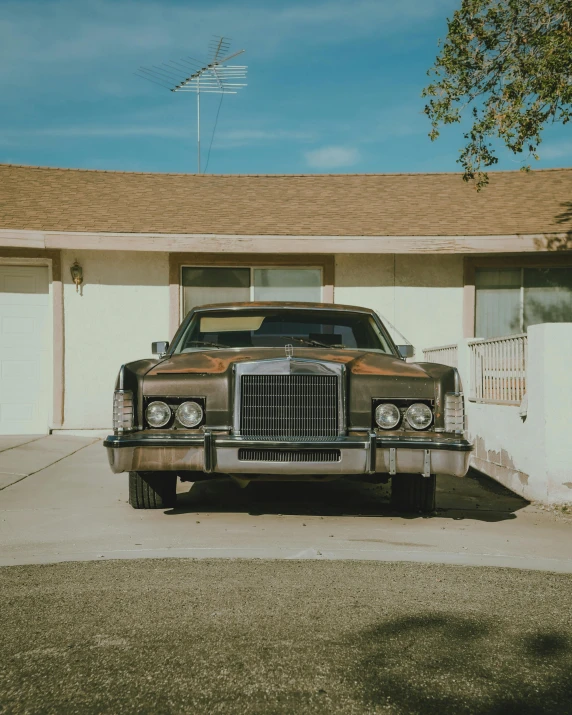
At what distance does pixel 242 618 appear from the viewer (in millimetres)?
3543

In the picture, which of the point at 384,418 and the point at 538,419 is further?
the point at 538,419

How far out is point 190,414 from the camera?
5.52 metres

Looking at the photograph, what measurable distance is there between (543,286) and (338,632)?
31.9 ft

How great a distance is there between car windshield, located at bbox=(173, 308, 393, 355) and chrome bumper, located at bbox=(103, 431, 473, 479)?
1.33 meters

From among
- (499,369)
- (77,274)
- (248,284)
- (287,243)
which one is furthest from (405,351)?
(77,274)

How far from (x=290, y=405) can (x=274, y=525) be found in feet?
2.97

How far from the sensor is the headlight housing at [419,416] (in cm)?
553

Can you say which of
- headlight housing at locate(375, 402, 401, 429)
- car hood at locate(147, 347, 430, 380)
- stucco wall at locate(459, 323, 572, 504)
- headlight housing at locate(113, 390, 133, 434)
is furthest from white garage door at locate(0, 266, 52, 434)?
headlight housing at locate(375, 402, 401, 429)

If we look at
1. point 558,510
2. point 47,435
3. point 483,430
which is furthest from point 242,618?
point 47,435

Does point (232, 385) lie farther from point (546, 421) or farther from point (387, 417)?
point (546, 421)

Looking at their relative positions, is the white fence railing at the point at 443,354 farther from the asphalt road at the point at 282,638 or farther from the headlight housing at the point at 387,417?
the asphalt road at the point at 282,638

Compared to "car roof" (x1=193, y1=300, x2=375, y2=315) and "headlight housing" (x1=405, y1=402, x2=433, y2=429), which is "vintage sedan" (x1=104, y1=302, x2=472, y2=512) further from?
"car roof" (x1=193, y1=300, x2=375, y2=315)

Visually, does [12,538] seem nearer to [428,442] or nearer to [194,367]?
[194,367]

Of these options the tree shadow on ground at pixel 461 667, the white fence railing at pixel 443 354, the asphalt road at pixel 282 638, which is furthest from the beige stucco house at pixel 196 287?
the tree shadow on ground at pixel 461 667
